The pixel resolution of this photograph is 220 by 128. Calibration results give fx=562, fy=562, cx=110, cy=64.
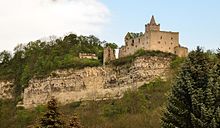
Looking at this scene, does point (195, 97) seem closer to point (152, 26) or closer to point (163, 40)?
point (163, 40)

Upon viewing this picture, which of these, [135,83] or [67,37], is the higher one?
[67,37]

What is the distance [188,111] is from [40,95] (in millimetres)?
49726

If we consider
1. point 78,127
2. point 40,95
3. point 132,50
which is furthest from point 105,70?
point 78,127

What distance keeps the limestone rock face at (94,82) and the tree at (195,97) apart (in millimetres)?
38855

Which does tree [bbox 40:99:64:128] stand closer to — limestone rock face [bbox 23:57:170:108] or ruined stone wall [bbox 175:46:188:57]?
limestone rock face [bbox 23:57:170:108]

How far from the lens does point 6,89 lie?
240 feet

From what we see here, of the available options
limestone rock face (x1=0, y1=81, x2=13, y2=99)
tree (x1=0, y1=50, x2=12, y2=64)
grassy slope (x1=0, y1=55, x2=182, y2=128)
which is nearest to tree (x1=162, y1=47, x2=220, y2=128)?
grassy slope (x1=0, y1=55, x2=182, y2=128)

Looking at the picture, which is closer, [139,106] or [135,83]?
[139,106]

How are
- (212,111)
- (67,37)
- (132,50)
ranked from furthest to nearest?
(67,37) → (132,50) → (212,111)

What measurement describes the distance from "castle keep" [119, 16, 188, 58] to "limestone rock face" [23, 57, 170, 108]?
5.62 ft

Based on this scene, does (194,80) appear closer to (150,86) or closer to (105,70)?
(150,86)

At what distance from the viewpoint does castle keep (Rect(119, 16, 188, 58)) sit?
2363 inches

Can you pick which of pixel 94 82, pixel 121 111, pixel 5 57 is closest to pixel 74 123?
pixel 121 111

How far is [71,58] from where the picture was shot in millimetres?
66938
